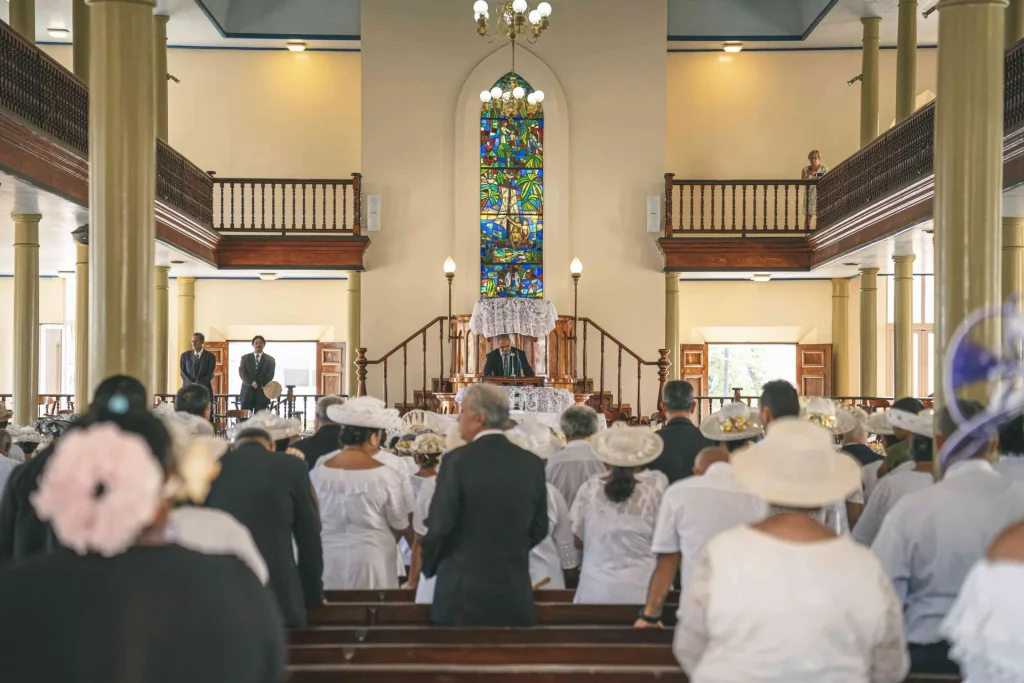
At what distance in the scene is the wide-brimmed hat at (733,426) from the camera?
20.2ft

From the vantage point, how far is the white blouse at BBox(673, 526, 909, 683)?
2.75m

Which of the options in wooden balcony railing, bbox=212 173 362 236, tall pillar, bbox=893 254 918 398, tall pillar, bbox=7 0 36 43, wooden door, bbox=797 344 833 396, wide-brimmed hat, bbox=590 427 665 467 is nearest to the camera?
wide-brimmed hat, bbox=590 427 665 467

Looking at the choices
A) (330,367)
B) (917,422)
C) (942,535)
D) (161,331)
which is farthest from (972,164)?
(330,367)

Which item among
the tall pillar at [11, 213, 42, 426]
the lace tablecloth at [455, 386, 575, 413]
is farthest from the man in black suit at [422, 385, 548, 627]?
the tall pillar at [11, 213, 42, 426]

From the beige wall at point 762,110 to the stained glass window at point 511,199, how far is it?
340cm

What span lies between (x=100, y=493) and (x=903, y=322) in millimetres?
17681

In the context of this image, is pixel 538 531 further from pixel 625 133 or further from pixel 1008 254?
pixel 625 133

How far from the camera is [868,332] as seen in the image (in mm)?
19641

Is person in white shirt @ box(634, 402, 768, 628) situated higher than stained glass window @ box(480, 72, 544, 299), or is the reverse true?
stained glass window @ box(480, 72, 544, 299)

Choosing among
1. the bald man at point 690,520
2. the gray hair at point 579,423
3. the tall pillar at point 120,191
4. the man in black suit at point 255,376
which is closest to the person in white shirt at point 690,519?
the bald man at point 690,520

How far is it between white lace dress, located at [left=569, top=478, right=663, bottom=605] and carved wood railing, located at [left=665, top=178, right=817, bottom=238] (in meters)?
13.1

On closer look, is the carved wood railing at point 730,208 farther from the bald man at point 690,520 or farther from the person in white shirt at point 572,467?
the bald man at point 690,520

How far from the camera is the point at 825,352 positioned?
73.5 ft

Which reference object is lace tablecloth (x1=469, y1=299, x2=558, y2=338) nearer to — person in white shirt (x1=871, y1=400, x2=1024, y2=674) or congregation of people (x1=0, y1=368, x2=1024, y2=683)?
congregation of people (x1=0, y1=368, x2=1024, y2=683)
